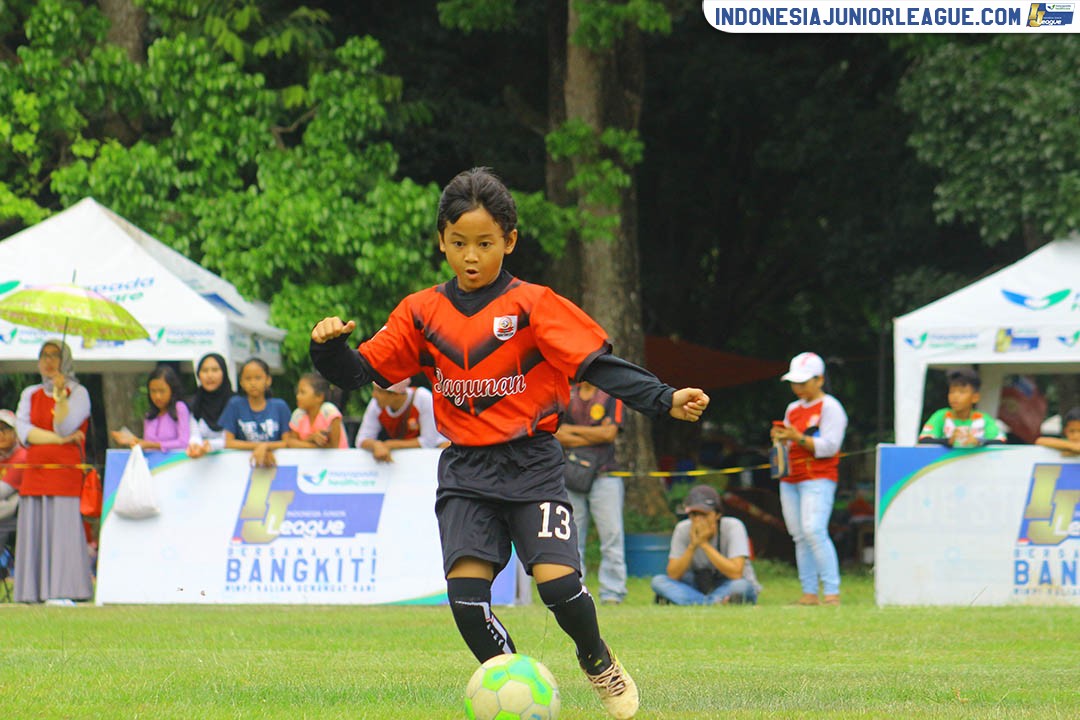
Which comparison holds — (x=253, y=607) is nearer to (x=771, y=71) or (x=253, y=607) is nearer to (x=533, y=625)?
(x=533, y=625)

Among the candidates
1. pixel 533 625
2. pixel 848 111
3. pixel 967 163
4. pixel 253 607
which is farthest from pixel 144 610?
pixel 848 111

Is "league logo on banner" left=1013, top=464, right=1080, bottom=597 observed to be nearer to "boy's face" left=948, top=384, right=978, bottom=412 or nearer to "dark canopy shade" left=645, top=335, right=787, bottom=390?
"boy's face" left=948, top=384, right=978, bottom=412

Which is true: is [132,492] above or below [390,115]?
below

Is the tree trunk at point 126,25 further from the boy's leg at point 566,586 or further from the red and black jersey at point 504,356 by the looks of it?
the boy's leg at point 566,586

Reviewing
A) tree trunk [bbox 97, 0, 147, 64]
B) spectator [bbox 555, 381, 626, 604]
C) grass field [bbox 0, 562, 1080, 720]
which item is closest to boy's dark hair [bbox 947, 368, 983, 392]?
grass field [bbox 0, 562, 1080, 720]

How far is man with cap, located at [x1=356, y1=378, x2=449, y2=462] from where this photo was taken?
492 inches

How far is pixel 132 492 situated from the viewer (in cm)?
1238

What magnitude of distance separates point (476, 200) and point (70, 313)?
7.35 metres

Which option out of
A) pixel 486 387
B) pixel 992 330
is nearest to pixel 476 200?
pixel 486 387

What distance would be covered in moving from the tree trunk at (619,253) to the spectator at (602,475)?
562 centimetres

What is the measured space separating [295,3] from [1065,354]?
1080 cm

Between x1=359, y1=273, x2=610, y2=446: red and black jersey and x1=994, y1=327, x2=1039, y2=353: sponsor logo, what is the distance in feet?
32.6

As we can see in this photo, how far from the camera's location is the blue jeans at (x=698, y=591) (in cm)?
1248

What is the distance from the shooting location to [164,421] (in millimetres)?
12766
